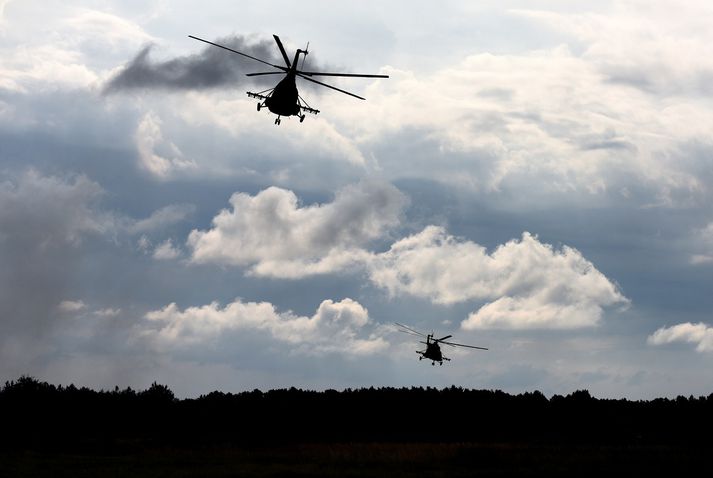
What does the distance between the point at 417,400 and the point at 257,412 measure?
2763 centimetres

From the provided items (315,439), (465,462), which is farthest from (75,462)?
(315,439)

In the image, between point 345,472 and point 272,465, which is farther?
point 272,465

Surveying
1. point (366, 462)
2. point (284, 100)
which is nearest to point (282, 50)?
point (284, 100)

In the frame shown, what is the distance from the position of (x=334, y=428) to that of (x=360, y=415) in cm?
802

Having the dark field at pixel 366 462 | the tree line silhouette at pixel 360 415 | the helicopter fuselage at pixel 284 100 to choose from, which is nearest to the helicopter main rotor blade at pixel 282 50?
the helicopter fuselage at pixel 284 100

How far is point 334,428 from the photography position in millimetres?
140125

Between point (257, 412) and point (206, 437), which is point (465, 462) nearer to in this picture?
point (206, 437)

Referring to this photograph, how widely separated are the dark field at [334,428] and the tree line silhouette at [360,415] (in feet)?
0.78

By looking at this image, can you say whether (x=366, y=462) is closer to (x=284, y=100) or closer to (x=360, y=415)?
(x=284, y=100)

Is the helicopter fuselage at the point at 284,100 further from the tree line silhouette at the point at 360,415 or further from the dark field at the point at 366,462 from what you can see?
Answer: the tree line silhouette at the point at 360,415

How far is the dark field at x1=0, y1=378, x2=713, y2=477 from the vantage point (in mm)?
75562

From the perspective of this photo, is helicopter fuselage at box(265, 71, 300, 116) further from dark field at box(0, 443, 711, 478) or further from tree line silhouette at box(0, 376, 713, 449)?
tree line silhouette at box(0, 376, 713, 449)

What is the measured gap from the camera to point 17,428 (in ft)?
418

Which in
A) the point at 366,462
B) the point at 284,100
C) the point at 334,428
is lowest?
the point at 366,462
